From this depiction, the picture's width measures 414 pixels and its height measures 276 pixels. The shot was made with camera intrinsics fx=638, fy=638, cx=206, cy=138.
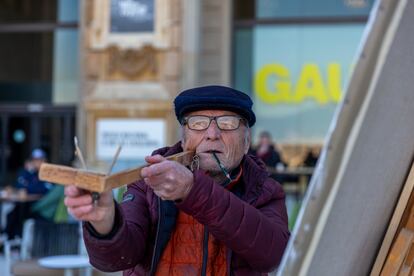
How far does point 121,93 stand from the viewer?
11.1 metres

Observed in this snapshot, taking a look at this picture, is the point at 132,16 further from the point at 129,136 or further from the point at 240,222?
the point at 240,222

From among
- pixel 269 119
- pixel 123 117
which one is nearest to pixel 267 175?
pixel 123 117

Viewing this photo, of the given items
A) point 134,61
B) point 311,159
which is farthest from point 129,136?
point 311,159

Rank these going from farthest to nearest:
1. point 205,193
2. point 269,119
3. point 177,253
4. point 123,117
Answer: point 269,119 → point 123,117 → point 177,253 → point 205,193

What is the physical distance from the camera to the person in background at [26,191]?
849 cm

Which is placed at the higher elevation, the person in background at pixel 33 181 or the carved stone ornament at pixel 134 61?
the carved stone ornament at pixel 134 61

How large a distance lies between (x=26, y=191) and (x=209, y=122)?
26.0 feet

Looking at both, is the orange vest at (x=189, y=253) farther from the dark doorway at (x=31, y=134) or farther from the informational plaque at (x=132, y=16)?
the dark doorway at (x=31, y=134)

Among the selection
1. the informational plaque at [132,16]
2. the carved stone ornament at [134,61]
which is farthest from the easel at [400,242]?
the informational plaque at [132,16]

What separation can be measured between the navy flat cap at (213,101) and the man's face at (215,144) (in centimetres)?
2

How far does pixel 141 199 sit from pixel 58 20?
1182cm

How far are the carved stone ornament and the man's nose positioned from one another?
364 inches

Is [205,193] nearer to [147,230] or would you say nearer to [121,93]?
[147,230]

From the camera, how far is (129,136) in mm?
10930
